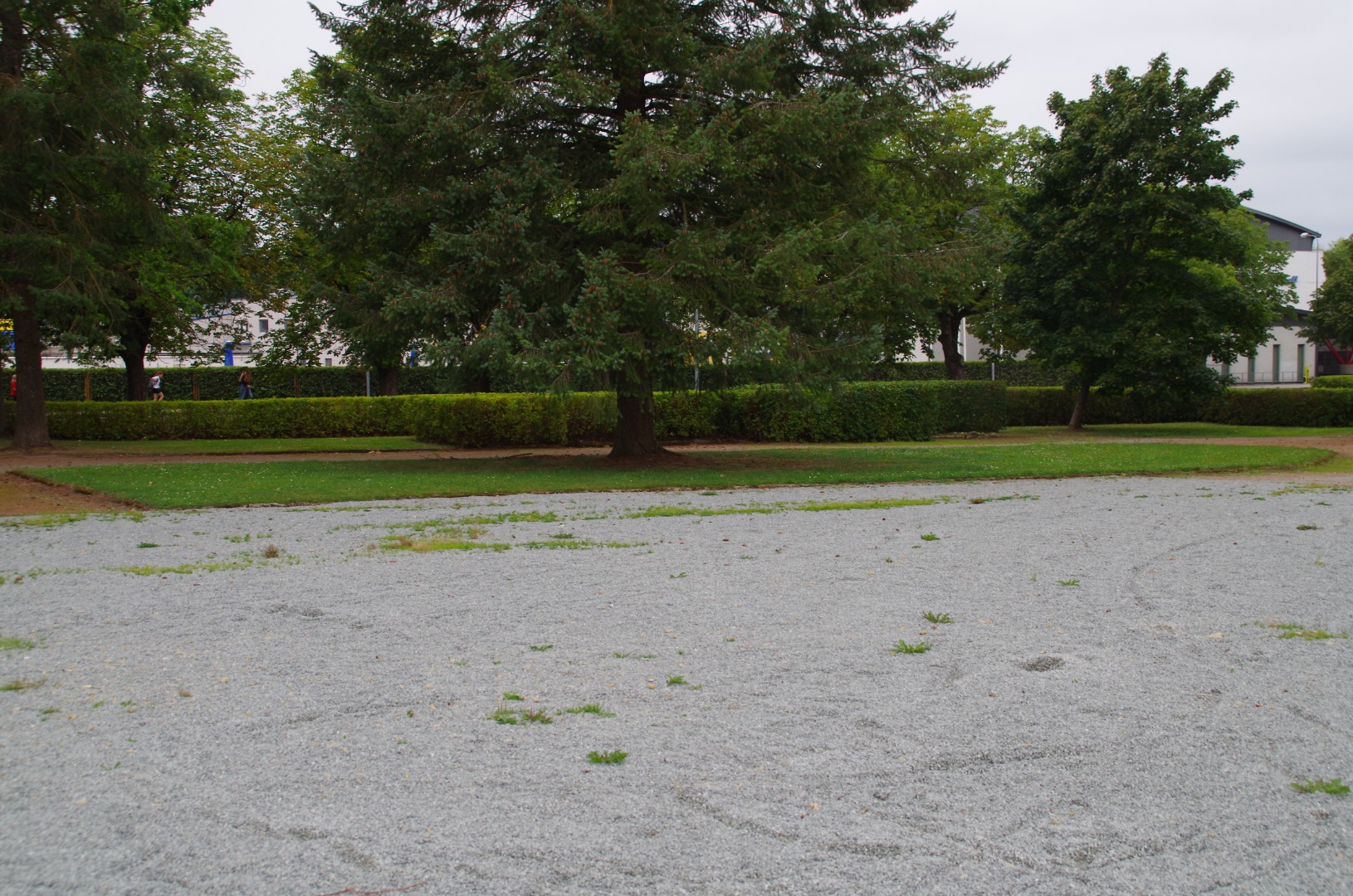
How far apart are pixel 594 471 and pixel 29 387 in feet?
45.0

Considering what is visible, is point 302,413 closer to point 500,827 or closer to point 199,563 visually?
point 199,563

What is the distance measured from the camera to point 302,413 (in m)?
26.3

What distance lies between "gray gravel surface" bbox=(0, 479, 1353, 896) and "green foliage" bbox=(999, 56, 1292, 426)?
19.5 meters

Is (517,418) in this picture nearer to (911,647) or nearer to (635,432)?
(635,432)

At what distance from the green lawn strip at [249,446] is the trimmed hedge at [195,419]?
1.37ft

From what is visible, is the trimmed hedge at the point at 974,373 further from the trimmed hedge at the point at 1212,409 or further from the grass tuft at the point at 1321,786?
the grass tuft at the point at 1321,786

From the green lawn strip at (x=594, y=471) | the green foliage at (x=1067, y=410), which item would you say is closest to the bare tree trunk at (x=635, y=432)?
the green lawn strip at (x=594, y=471)

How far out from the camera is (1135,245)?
26969 mm

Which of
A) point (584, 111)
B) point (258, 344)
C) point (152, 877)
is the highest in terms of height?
point (584, 111)

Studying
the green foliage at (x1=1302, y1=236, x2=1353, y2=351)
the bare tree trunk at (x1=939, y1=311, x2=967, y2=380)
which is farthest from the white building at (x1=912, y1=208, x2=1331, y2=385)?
the bare tree trunk at (x1=939, y1=311, x2=967, y2=380)

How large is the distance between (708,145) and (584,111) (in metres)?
3.66

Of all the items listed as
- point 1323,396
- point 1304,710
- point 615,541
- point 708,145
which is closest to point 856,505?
point 615,541

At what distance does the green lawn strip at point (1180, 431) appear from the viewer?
86.4 ft

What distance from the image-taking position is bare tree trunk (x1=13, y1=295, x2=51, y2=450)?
72.2 feet
